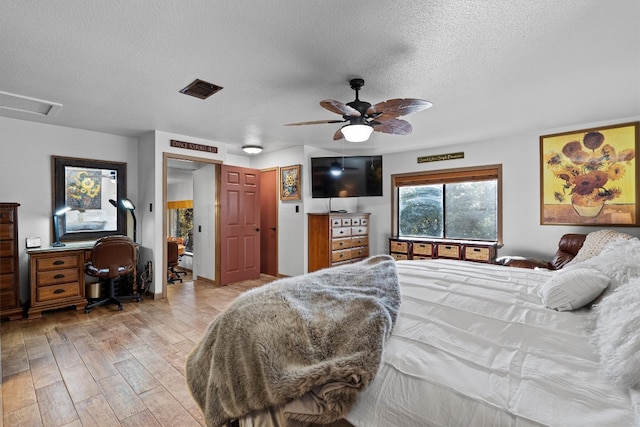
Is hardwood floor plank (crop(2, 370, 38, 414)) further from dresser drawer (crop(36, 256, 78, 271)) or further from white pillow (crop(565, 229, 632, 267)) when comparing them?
white pillow (crop(565, 229, 632, 267))

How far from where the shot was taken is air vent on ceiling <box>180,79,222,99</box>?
2.65 metres

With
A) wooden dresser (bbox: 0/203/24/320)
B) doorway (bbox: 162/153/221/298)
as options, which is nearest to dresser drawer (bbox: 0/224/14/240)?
wooden dresser (bbox: 0/203/24/320)

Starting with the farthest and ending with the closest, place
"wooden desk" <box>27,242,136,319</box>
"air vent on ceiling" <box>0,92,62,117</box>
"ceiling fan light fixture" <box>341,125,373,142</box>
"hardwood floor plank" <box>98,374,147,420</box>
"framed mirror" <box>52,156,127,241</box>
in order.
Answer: "framed mirror" <box>52,156,127,241</box> < "wooden desk" <box>27,242,136,319</box> < "air vent on ceiling" <box>0,92,62,117</box> < "ceiling fan light fixture" <box>341,125,373,142</box> < "hardwood floor plank" <box>98,374,147,420</box>

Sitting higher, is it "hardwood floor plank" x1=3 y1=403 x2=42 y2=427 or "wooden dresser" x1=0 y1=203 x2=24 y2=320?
"wooden dresser" x1=0 y1=203 x2=24 y2=320

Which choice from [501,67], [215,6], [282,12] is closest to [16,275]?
[215,6]

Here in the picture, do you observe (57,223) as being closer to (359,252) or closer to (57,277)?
(57,277)

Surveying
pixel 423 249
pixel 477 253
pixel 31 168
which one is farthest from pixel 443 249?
pixel 31 168

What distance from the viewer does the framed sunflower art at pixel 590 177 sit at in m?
3.58

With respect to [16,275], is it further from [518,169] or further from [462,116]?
[518,169]

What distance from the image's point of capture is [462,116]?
3.58 meters

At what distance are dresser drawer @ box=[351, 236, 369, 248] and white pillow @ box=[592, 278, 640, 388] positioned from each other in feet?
13.8

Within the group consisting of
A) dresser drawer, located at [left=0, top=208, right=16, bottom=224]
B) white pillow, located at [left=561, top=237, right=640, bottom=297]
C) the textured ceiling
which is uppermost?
the textured ceiling

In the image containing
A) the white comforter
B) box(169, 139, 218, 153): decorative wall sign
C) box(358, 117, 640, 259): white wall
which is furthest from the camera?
box(169, 139, 218, 153): decorative wall sign

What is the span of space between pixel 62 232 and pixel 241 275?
2.54 m
